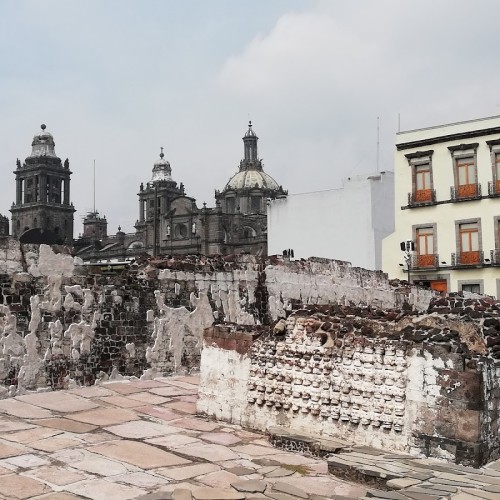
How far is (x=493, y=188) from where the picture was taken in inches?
926

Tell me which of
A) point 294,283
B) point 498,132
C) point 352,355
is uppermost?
point 498,132

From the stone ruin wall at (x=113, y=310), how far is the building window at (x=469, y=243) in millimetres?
12338

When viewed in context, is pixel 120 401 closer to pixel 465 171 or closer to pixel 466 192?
pixel 466 192

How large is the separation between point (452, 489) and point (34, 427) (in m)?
4.37

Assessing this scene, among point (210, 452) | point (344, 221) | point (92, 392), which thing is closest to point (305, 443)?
point (210, 452)

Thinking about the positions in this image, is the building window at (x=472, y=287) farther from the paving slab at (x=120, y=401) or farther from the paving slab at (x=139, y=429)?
the paving slab at (x=139, y=429)

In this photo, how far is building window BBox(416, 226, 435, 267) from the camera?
25.0 meters

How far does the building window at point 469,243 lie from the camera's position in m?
24.0

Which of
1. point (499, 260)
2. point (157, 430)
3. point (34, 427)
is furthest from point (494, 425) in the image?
point (499, 260)

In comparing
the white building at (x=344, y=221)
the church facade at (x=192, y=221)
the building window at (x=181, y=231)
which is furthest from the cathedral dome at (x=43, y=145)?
the white building at (x=344, y=221)

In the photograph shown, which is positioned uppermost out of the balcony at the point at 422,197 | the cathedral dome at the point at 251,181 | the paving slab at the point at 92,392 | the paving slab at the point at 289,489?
the cathedral dome at the point at 251,181

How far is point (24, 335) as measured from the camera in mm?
9031

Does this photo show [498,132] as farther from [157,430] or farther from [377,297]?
[157,430]

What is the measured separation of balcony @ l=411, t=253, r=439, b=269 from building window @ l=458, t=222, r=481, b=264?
0.91 meters
